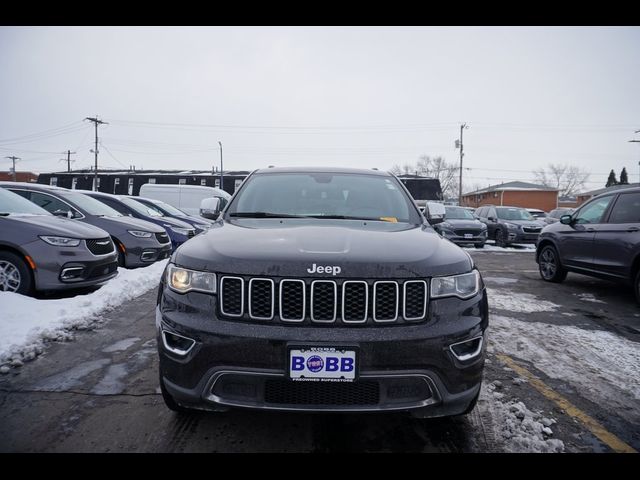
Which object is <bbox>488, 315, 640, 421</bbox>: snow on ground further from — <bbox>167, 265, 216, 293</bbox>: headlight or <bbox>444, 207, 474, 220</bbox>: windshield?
<bbox>444, 207, 474, 220</bbox>: windshield

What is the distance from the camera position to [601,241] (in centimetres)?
612

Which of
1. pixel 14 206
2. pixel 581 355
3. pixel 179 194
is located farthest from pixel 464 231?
pixel 14 206

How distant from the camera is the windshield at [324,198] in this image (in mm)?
3107

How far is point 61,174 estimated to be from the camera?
4538cm

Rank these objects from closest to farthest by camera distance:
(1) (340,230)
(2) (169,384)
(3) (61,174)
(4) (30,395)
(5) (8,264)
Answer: (2) (169,384)
(1) (340,230)
(4) (30,395)
(5) (8,264)
(3) (61,174)

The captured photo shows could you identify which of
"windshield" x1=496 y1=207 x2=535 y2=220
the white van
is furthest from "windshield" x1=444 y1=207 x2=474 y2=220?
the white van

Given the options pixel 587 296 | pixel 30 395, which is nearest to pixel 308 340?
pixel 30 395

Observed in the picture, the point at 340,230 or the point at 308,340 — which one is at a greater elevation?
the point at 340,230

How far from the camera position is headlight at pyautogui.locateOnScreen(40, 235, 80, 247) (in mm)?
4969

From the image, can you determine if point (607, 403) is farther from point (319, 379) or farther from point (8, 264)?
point (8, 264)

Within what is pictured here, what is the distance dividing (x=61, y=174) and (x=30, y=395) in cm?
5202

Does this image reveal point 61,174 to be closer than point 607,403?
No

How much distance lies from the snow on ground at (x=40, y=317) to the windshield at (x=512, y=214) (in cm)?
1505
